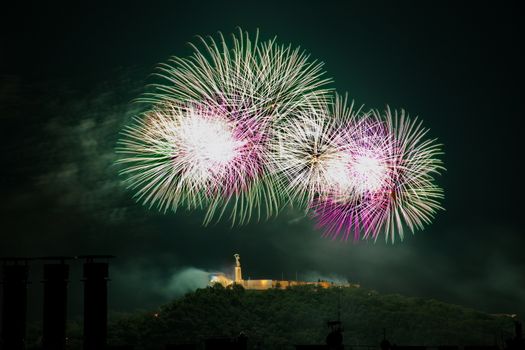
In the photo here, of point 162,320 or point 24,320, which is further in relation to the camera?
point 162,320

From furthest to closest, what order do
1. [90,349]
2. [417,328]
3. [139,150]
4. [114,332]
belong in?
[417,328]
[114,332]
[139,150]
[90,349]

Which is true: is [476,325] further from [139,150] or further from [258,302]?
[139,150]

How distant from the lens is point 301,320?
117 m

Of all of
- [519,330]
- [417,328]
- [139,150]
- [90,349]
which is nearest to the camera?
[90,349]

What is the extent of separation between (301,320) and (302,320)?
21 cm

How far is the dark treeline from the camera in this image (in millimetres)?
107688

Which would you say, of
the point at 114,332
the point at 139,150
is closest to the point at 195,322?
the point at 114,332

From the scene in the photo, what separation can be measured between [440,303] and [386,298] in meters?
9.88

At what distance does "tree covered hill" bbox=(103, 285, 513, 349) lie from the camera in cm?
10788

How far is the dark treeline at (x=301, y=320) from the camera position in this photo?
107688mm

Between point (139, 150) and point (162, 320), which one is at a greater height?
point (139, 150)

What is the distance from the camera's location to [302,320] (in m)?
117

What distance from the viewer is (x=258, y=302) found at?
122312mm

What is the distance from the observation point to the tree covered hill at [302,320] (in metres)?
108
